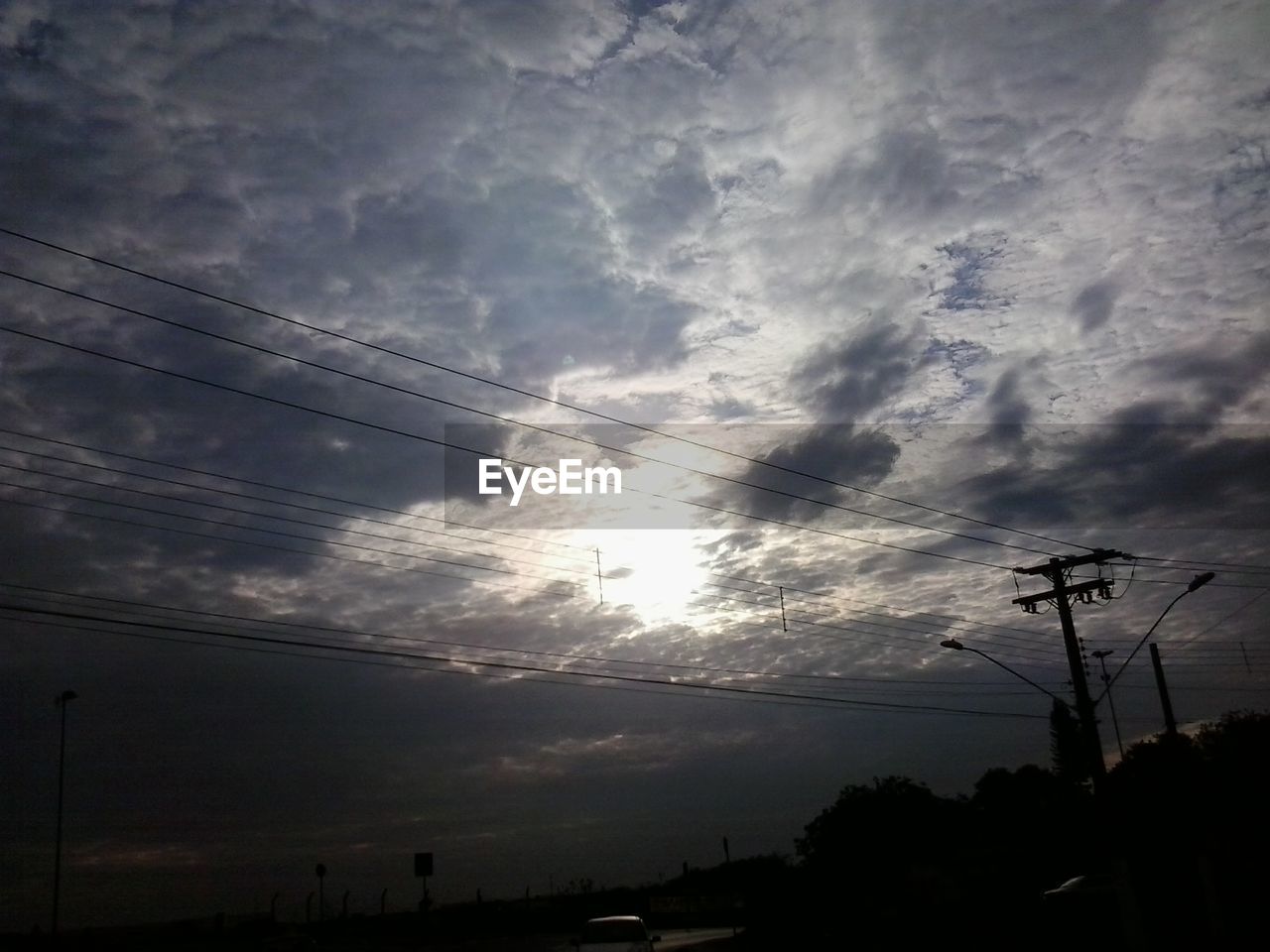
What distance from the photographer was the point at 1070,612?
33375 mm

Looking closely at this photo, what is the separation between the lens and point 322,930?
69188mm

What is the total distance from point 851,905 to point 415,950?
1721 cm

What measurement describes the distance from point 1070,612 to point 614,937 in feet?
61.4

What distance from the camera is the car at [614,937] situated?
25109 millimetres

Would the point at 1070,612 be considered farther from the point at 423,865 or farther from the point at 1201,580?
the point at 423,865

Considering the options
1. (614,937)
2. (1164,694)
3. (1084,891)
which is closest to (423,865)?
(614,937)

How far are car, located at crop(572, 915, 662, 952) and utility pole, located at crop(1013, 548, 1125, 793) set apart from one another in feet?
49.5

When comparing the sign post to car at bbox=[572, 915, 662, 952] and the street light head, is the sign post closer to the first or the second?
car at bbox=[572, 915, 662, 952]

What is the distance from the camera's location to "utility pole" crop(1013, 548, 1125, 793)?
3072 cm

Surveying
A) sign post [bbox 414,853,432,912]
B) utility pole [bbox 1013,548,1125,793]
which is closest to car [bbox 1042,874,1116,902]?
utility pole [bbox 1013,548,1125,793]

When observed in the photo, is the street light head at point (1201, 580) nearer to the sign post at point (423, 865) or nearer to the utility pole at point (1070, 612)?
the utility pole at point (1070, 612)

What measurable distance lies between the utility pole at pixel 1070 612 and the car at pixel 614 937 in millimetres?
15079

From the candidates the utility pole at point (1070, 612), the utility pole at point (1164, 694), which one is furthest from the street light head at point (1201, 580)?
the utility pole at point (1164, 694)

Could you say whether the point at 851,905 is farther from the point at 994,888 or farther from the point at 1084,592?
the point at 1084,592
